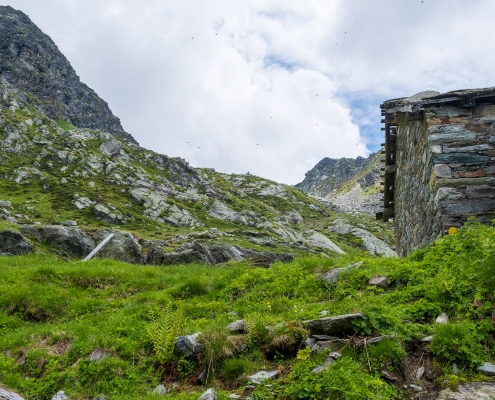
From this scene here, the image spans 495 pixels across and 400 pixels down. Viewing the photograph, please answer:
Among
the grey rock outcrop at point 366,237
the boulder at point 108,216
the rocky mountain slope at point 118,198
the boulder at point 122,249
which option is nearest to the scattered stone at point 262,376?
the boulder at point 122,249

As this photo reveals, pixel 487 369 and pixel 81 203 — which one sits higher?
pixel 81 203

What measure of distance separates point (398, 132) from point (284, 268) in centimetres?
1030

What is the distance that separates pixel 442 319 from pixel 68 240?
3186cm

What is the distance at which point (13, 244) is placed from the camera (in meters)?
23.9

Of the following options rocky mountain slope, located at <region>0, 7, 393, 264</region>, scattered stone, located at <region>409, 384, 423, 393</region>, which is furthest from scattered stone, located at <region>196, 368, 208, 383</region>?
rocky mountain slope, located at <region>0, 7, 393, 264</region>

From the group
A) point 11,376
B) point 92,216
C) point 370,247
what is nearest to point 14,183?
point 92,216

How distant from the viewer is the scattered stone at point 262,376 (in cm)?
544

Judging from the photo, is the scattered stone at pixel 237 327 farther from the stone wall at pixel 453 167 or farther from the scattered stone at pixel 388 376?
the stone wall at pixel 453 167

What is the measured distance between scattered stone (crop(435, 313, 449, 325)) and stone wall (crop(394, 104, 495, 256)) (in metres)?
5.20

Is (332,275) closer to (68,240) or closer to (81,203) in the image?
(68,240)

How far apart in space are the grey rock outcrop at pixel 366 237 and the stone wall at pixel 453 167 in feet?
296

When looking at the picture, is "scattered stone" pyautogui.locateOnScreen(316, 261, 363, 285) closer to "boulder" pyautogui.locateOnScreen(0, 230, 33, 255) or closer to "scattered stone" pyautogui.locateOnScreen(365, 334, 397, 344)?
"scattered stone" pyautogui.locateOnScreen(365, 334, 397, 344)

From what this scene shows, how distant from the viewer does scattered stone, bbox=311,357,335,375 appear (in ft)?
16.4

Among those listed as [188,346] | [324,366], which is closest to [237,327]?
[188,346]
